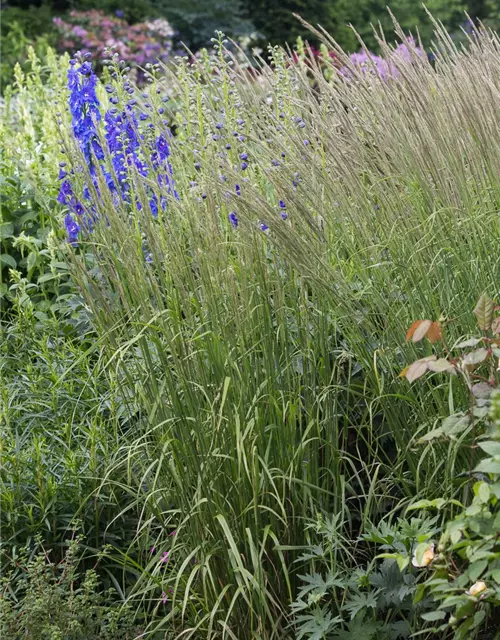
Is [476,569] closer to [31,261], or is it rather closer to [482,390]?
[482,390]

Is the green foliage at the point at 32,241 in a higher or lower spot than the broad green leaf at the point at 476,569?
higher

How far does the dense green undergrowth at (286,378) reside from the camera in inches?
95.5

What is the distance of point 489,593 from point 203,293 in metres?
Answer: 1.09

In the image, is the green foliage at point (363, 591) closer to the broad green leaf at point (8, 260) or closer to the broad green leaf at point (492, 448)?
the broad green leaf at point (492, 448)

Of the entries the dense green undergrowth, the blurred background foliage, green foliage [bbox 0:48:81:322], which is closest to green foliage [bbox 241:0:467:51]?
the blurred background foliage

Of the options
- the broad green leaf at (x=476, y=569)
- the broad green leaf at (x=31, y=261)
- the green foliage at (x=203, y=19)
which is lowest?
the broad green leaf at (x=476, y=569)

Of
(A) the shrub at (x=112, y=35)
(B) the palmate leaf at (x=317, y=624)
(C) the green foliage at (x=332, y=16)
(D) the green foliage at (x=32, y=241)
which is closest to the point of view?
(B) the palmate leaf at (x=317, y=624)

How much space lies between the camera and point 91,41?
15.5 meters

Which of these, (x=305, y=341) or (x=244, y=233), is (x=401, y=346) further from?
(x=244, y=233)

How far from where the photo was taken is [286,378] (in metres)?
2.66

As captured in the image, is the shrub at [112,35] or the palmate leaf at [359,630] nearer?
the palmate leaf at [359,630]

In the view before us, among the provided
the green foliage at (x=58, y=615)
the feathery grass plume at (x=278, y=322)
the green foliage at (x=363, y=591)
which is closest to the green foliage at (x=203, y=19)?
the feathery grass plume at (x=278, y=322)

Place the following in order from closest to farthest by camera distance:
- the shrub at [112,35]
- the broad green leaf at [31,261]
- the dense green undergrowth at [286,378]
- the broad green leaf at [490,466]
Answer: the broad green leaf at [490,466] → the dense green undergrowth at [286,378] → the broad green leaf at [31,261] → the shrub at [112,35]

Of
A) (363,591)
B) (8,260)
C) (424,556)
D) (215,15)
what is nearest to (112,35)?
(215,15)
